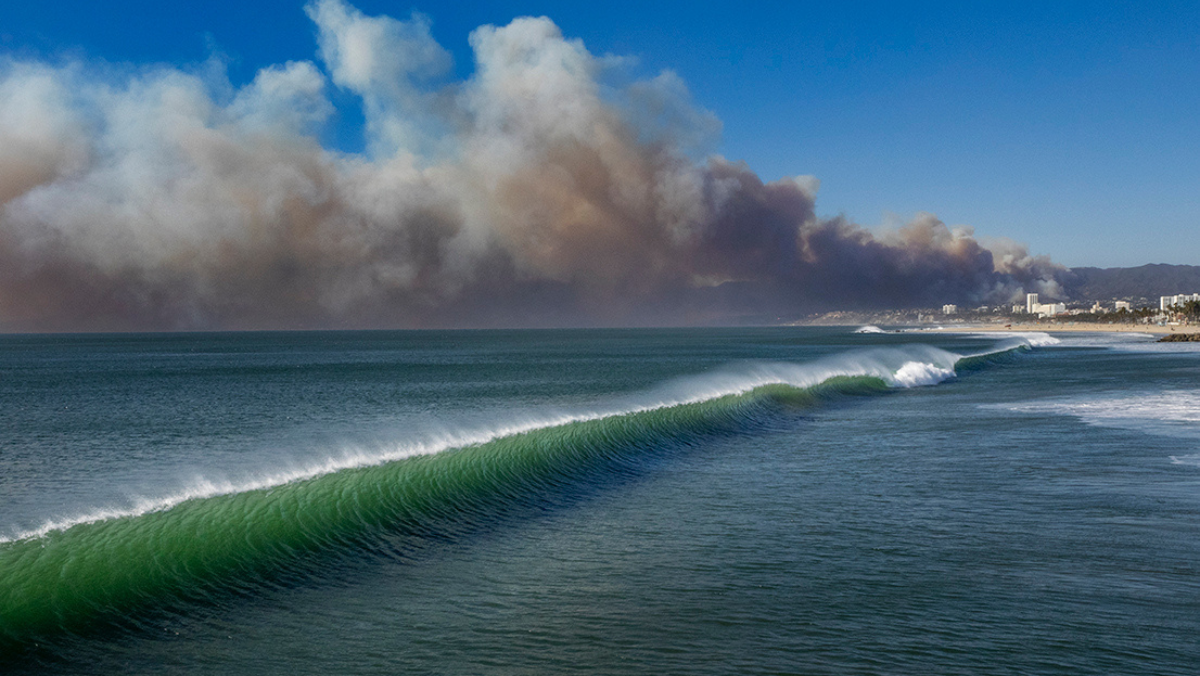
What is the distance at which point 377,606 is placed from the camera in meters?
8.77

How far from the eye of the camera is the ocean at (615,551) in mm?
7359

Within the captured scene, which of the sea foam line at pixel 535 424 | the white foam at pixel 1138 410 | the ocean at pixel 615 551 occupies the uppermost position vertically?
the sea foam line at pixel 535 424

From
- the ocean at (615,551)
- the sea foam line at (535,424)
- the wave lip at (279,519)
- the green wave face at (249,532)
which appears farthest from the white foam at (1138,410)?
the green wave face at (249,532)

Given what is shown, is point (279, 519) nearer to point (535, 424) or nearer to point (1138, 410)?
point (535, 424)

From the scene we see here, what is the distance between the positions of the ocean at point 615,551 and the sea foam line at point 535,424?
6.3 inches

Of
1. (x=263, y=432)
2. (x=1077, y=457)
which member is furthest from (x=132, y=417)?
(x=1077, y=457)

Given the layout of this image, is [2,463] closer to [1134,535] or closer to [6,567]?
[6,567]

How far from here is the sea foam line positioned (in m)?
12.1

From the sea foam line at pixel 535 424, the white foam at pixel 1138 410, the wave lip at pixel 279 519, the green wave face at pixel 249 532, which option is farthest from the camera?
the white foam at pixel 1138 410

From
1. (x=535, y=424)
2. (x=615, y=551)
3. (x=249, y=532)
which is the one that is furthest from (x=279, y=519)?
(x=535, y=424)

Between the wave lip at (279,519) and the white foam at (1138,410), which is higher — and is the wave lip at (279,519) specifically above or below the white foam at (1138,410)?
above

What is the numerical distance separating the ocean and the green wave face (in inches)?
1.7

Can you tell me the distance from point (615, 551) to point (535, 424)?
521 inches

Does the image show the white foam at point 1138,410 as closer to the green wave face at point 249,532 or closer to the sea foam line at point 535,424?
the sea foam line at point 535,424
